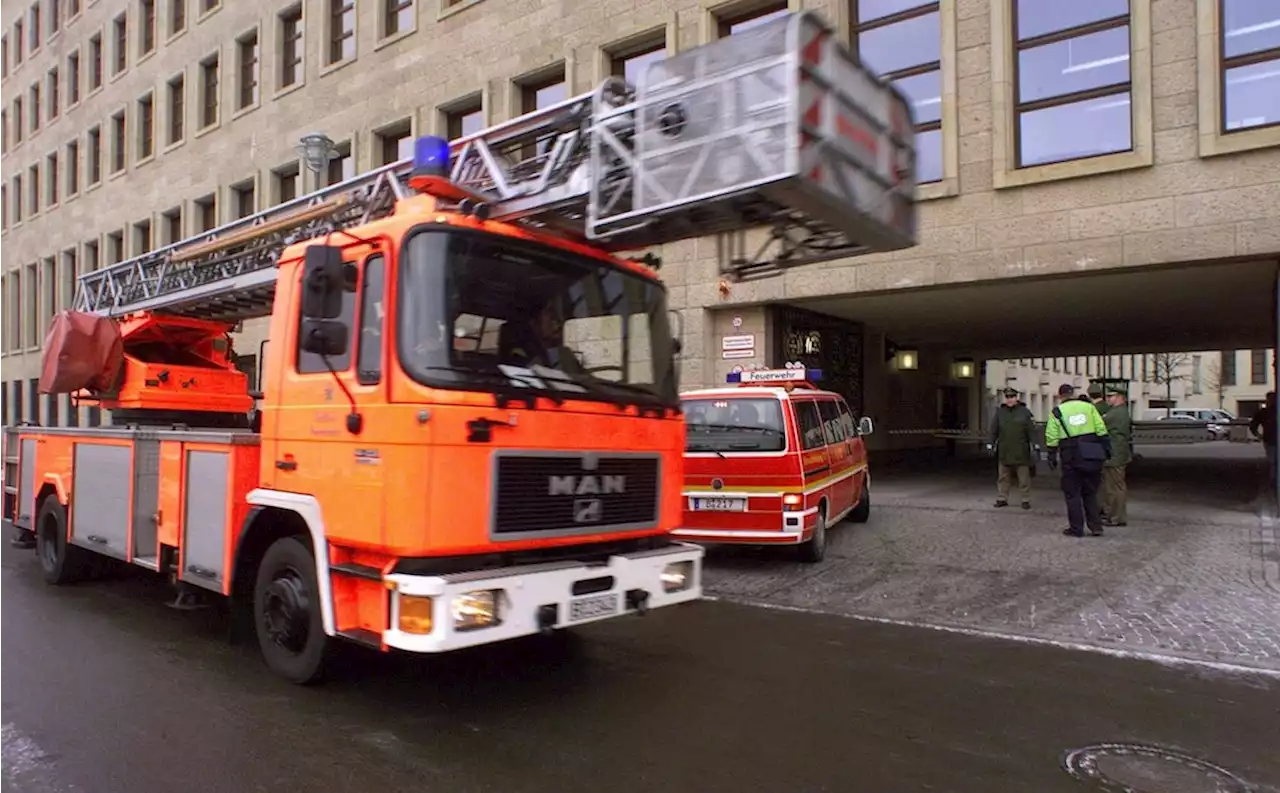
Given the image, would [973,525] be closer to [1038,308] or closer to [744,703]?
[1038,308]

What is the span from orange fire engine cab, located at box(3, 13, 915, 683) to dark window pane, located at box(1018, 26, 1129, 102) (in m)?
8.14

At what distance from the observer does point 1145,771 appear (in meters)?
3.86

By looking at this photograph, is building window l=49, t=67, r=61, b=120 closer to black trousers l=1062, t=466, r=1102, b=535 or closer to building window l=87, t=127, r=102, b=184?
building window l=87, t=127, r=102, b=184

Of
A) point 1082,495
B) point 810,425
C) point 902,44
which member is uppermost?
point 902,44

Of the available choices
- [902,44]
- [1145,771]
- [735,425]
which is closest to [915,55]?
[902,44]

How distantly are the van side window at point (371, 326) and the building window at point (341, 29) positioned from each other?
1811cm

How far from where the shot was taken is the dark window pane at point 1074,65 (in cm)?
1146

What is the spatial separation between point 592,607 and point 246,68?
24.1 meters

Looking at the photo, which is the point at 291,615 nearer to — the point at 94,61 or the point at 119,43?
the point at 119,43

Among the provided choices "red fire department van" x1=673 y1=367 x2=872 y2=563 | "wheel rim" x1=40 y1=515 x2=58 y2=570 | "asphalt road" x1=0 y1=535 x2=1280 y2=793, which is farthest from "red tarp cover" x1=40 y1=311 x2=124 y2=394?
"red fire department van" x1=673 y1=367 x2=872 y2=563

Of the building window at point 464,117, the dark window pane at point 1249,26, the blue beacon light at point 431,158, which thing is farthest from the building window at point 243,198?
the dark window pane at point 1249,26

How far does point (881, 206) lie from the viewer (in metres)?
4.77

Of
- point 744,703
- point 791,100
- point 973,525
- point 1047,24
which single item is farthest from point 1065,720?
point 1047,24

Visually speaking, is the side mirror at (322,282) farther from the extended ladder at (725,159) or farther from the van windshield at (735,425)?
the van windshield at (735,425)
